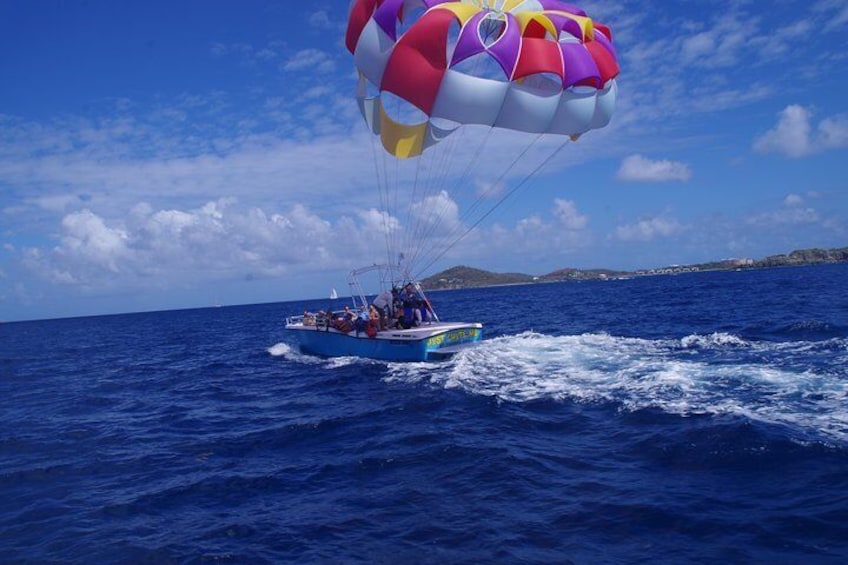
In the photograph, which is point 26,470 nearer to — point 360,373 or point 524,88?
point 360,373

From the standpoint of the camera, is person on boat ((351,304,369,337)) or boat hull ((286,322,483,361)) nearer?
boat hull ((286,322,483,361))

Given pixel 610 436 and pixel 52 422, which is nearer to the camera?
pixel 610 436

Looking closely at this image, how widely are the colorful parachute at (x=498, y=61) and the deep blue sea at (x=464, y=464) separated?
6.21 meters

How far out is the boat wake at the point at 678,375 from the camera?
9.38 meters

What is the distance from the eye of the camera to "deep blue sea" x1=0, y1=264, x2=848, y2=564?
588 cm

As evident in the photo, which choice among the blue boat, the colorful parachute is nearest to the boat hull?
the blue boat

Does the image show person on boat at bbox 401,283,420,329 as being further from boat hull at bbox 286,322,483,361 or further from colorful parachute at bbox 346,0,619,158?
colorful parachute at bbox 346,0,619,158

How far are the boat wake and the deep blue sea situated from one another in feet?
0.25

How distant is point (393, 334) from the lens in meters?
16.6

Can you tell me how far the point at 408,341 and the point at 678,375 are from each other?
7.28 metres

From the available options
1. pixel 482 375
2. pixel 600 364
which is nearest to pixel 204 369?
pixel 482 375

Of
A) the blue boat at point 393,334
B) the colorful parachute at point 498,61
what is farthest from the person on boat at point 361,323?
the colorful parachute at point 498,61

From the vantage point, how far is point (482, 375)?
14.6 metres

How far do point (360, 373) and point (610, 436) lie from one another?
8854 millimetres
